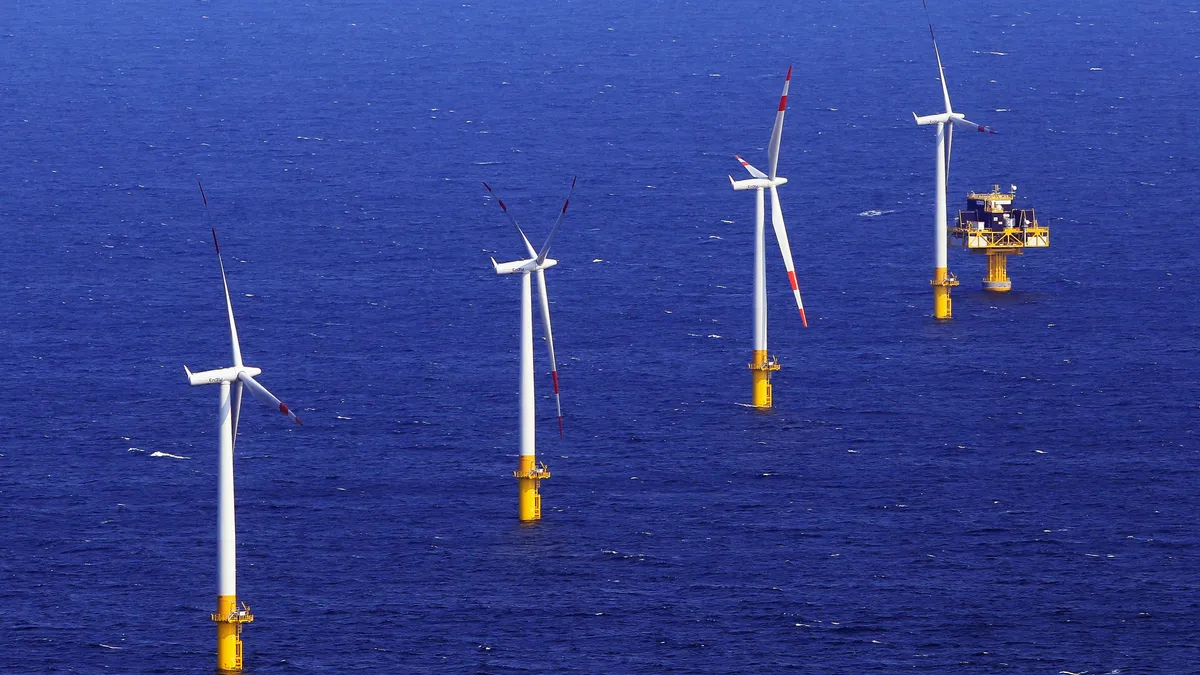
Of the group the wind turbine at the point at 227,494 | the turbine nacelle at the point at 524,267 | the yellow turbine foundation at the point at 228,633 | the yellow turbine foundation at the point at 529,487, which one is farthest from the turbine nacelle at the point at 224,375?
the yellow turbine foundation at the point at 529,487

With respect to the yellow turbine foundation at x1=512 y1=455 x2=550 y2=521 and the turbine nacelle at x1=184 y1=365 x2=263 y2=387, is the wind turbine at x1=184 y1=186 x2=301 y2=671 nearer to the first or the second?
the turbine nacelle at x1=184 y1=365 x2=263 y2=387

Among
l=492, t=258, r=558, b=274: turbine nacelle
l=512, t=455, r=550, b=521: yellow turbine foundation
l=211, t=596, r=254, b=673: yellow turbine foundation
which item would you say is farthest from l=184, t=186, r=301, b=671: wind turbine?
l=512, t=455, r=550, b=521: yellow turbine foundation

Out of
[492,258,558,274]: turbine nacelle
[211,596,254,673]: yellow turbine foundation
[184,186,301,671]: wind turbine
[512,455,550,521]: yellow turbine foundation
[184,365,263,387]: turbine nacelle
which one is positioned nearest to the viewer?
[184,365,263,387]: turbine nacelle

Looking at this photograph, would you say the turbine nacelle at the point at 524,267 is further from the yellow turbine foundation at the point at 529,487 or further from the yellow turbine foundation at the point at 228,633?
the yellow turbine foundation at the point at 228,633

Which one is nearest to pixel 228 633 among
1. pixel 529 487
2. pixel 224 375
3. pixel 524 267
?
pixel 224 375

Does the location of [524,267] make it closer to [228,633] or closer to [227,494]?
[227,494]

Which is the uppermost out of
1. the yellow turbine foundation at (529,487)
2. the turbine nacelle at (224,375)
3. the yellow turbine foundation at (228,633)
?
the turbine nacelle at (224,375)
